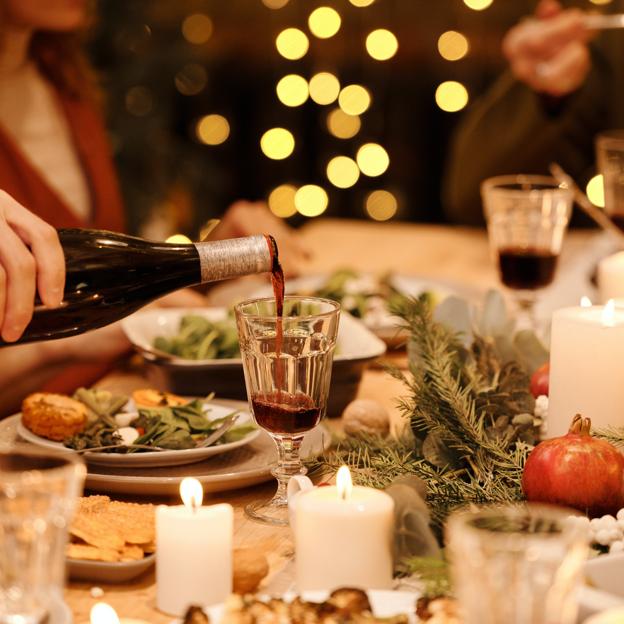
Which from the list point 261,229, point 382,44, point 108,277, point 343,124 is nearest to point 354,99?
point 343,124

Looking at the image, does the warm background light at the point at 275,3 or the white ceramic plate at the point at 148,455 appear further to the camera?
the warm background light at the point at 275,3

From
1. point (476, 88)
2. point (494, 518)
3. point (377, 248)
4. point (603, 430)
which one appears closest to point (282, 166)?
point (476, 88)

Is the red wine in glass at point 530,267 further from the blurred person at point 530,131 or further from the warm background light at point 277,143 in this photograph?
the warm background light at point 277,143

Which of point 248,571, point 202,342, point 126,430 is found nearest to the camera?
point 248,571

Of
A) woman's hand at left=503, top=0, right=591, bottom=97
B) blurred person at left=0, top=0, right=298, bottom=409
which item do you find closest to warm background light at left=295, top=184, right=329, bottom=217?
blurred person at left=0, top=0, right=298, bottom=409

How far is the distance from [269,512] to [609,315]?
0.36m

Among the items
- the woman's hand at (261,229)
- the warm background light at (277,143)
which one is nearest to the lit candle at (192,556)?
the woman's hand at (261,229)

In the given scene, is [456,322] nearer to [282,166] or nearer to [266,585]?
[266,585]

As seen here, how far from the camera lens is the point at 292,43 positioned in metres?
4.50

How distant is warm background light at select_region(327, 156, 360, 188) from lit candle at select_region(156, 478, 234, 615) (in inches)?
151

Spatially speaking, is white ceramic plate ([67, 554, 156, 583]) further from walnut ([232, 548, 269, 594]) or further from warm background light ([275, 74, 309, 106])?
warm background light ([275, 74, 309, 106])

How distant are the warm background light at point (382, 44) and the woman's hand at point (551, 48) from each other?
219 centimetres

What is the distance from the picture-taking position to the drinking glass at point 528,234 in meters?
1.56

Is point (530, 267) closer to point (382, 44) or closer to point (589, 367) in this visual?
point (589, 367)
